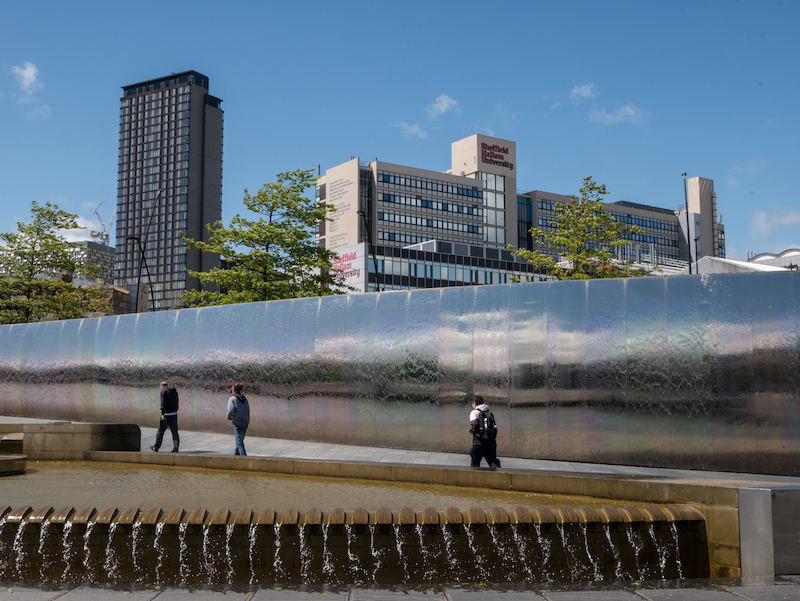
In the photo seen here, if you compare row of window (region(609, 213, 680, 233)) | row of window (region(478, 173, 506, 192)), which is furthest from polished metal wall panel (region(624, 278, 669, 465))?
row of window (region(609, 213, 680, 233))

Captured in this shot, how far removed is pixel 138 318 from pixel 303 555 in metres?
17.4

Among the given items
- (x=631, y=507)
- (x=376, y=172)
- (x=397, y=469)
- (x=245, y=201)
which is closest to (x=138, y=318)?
(x=245, y=201)

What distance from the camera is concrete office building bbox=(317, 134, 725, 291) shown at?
10688cm

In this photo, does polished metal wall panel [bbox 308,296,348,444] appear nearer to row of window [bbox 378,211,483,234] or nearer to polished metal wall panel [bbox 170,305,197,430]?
polished metal wall panel [bbox 170,305,197,430]

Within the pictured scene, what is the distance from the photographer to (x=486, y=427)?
504 inches

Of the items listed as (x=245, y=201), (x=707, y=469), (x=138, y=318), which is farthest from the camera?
(x=245, y=201)

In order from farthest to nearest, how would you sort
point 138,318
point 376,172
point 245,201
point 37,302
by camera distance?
point 376,172
point 37,302
point 245,201
point 138,318

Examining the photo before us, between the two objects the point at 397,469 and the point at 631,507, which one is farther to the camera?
the point at 397,469

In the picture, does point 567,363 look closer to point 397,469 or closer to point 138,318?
point 397,469

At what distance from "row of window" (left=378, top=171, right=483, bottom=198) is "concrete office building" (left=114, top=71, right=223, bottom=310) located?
230ft

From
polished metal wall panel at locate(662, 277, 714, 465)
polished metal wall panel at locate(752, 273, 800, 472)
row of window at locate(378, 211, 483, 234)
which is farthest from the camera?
row of window at locate(378, 211, 483, 234)

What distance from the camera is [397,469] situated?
11.1 m

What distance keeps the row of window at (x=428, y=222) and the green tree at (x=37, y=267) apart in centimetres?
8596

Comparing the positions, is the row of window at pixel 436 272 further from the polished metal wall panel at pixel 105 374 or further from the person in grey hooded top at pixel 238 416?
the person in grey hooded top at pixel 238 416
